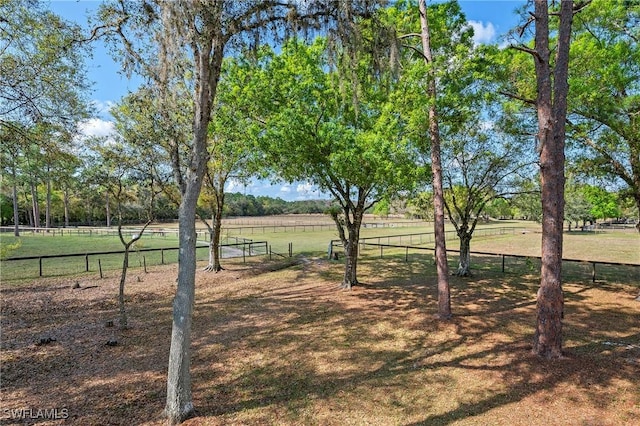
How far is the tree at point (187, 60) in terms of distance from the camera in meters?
3.92

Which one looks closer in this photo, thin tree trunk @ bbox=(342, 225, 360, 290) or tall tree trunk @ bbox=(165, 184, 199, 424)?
tall tree trunk @ bbox=(165, 184, 199, 424)

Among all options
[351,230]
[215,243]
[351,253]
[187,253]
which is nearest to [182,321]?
[187,253]

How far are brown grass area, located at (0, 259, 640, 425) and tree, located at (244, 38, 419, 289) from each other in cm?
394

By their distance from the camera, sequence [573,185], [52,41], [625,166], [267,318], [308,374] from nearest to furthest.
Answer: [308,374]
[52,41]
[267,318]
[625,166]
[573,185]

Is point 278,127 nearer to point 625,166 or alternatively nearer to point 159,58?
point 159,58

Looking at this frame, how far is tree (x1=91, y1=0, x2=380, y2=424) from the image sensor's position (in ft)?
12.9

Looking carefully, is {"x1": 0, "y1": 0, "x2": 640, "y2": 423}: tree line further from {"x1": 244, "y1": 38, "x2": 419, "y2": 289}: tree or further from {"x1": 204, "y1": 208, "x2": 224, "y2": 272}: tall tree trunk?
{"x1": 204, "y1": 208, "x2": 224, "y2": 272}: tall tree trunk

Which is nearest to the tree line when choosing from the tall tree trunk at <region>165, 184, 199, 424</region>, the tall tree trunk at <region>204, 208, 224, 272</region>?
the tall tree trunk at <region>165, 184, 199, 424</region>

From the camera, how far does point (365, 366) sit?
225 inches

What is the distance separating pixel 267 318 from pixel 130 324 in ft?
11.5

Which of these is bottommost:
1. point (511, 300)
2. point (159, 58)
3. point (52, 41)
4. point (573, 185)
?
point (511, 300)

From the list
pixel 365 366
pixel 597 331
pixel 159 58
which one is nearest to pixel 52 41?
pixel 159 58

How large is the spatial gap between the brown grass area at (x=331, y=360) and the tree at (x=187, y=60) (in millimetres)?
898

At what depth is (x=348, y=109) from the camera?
9.78m
